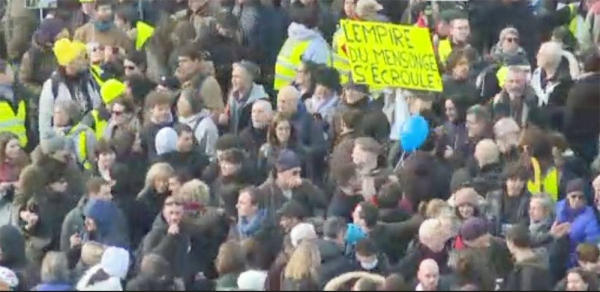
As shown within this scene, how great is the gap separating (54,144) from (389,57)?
8.73 feet

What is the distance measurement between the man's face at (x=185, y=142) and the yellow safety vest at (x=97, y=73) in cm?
221

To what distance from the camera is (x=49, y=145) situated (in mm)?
17516

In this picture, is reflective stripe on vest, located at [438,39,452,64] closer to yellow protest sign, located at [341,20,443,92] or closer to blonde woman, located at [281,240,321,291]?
yellow protest sign, located at [341,20,443,92]

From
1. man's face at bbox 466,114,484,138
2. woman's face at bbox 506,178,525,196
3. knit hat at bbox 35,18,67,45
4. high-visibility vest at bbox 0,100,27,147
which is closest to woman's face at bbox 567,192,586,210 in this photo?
woman's face at bbox 506,178,525,196

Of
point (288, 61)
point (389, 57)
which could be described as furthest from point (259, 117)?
point (288, 61)

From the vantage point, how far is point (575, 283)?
14359 mm

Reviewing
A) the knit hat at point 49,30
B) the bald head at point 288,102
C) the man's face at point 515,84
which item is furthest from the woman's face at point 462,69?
the knit hat at point 49,30

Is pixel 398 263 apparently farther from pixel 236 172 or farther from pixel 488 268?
Result: pixel 236 172

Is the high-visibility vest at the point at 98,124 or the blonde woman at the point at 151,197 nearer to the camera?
the blonde woman at the point at 151,197

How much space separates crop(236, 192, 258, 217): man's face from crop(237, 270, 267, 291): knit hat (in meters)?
1.24

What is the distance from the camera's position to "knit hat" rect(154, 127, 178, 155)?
57.8ft

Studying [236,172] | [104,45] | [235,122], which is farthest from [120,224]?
[104,45]

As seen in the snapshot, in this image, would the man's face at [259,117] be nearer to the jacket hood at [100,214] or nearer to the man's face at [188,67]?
the man's face at [188,67]

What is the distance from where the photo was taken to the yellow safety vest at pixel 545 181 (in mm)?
17312
